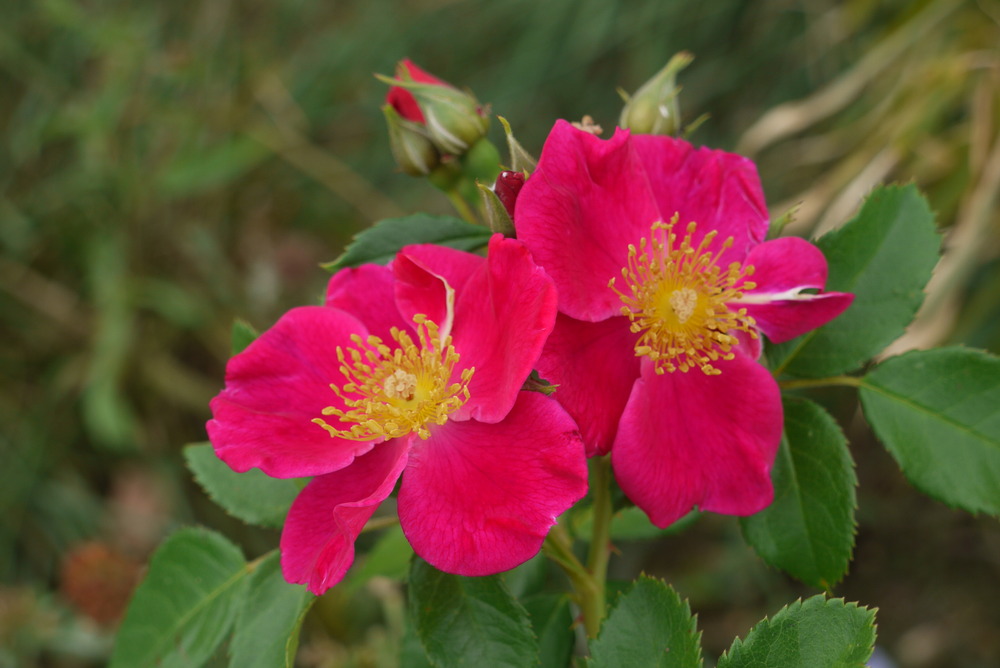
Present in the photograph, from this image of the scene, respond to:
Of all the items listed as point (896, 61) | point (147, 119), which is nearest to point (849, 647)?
point (896, 61)

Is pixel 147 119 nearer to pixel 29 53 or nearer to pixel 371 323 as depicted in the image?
pixel 29 53

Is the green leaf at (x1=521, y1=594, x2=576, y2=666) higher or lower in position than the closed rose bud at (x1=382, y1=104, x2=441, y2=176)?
lower

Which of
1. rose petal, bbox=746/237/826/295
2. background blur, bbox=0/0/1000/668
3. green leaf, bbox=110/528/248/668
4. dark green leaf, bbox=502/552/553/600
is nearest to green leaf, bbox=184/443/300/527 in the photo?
green leaf, bbox=110/528/248/668

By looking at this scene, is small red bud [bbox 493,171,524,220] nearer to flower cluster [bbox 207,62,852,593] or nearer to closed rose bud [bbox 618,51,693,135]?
flower cluster [bbox 207,62,852,593]

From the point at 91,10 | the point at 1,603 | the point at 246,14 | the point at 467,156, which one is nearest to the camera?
the point at 467,156

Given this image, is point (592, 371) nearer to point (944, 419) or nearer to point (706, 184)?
point (706, 184)

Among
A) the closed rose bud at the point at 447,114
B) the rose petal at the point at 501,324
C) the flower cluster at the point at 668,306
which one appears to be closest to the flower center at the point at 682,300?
the flower cluster at the point at 668,306

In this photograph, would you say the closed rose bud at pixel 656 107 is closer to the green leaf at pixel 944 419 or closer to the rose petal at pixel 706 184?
the rose petal at pixel 706 184
